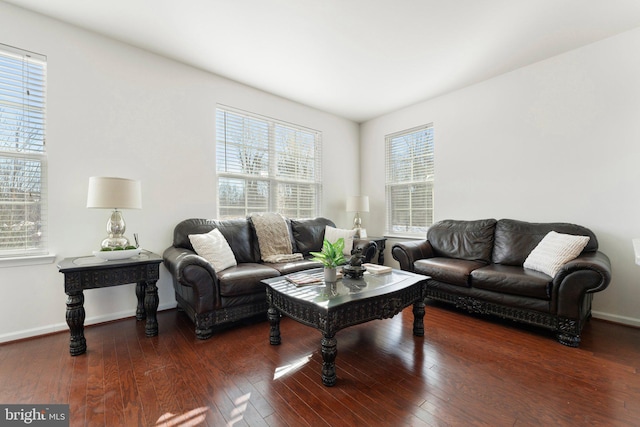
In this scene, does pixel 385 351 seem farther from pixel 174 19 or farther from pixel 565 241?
pixel 174 19

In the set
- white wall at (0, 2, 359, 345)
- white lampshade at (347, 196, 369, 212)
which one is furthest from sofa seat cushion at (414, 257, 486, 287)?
white wall at (0, 2, 359, 345)

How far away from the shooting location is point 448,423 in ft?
4.62

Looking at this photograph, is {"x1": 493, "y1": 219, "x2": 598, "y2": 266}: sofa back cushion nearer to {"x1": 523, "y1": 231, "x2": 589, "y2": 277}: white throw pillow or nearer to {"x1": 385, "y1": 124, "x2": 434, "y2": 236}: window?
{"x1": 523, "y1": 231, "x2": 589, "y2": 277}: white throw pillow

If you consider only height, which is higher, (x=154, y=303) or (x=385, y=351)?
(x=154, y=303)

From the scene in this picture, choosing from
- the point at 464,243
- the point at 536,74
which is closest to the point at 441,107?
the point at 536,74

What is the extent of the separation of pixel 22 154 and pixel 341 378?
3.21 meters

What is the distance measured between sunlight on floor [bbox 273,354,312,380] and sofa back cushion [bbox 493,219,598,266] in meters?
2.47

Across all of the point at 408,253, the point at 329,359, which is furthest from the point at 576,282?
the point at 329,359

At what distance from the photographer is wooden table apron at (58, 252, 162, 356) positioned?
81.4 inches

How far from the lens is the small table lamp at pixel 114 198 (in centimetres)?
228

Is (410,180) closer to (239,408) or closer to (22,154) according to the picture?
(239,408)

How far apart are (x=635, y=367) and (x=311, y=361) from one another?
2262mm

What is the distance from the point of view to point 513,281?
2.51m

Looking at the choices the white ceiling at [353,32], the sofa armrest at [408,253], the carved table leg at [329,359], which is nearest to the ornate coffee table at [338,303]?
the carved table leg at [329,359]
